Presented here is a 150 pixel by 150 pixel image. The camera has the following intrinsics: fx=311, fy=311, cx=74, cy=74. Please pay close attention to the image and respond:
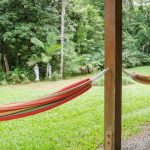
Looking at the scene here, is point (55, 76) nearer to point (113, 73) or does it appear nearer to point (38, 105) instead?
point (113, 73)

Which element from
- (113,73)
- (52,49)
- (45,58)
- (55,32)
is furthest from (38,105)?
(55,32)

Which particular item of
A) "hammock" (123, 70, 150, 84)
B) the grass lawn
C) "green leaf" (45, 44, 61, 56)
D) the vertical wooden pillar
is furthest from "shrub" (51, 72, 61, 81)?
the vertical wooden pillar

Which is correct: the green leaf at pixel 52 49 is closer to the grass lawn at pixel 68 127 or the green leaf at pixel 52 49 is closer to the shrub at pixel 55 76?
the shrub at pixel 55 76

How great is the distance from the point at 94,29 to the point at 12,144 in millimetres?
9666

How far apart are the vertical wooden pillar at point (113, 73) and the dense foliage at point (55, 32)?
24.0ft

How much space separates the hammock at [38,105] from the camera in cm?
194

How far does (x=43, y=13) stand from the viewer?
393 inches

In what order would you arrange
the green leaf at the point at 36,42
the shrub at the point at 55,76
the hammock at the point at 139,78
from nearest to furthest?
the hammock at the point at 139,78 < the green leaf at the point at 36,42 < the shrub at the point at 55,76

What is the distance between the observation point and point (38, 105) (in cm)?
202

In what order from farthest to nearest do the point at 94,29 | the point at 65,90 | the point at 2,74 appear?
the point at 94,29
the point at 2,74
the point at 65,90

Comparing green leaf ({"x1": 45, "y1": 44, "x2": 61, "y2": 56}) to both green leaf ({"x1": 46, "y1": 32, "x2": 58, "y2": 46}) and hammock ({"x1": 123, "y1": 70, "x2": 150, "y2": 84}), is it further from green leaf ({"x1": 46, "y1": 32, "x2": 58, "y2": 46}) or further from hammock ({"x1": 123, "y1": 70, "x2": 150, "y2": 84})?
hammock ({"x1": 123, "y1": 70, "x2": 150, "y2": 84})

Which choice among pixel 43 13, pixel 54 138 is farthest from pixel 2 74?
pixel 54 138

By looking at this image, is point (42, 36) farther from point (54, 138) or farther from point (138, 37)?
point (54, 138)

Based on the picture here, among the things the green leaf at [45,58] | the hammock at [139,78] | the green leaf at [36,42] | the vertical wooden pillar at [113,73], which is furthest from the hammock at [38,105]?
the green leaf at [45,58]
